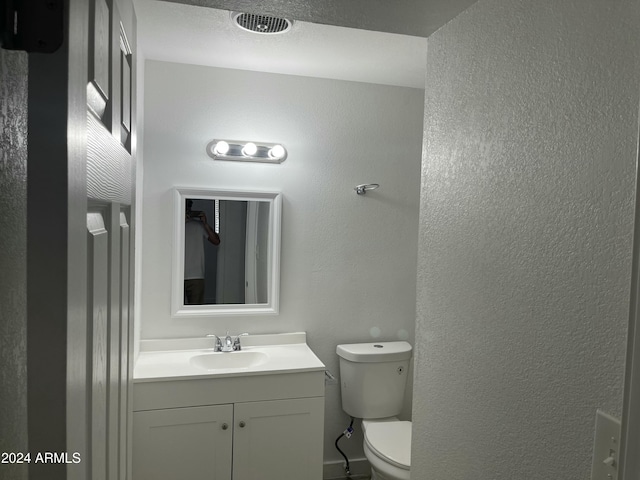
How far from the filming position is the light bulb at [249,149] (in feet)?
8.38

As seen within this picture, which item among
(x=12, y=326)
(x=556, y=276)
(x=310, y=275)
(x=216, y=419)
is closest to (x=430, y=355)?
(x=556, y=276)

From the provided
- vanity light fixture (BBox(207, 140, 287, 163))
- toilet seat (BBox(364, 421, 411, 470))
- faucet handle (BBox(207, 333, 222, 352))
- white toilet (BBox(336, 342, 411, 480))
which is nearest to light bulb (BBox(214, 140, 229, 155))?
vanity light fixture (BBox(207, 140, 287, 163))

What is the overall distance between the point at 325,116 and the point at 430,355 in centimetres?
180

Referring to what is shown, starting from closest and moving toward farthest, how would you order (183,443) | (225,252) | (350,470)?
(183,443) → (225,252) → (350,470)

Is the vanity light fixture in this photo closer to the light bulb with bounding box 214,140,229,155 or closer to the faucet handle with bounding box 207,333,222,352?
the light bulb with bounding box 214,140,229,155

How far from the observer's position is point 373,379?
105 inches

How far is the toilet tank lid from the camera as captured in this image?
8.64ft

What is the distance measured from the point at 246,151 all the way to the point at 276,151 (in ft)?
0.55

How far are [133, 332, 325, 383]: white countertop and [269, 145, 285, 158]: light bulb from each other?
102 cm

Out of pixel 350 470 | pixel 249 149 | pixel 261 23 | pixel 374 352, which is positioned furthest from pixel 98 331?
pixel 350 470

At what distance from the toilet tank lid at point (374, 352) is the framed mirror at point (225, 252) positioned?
1.53ft

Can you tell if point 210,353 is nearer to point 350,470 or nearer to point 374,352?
point 374,352

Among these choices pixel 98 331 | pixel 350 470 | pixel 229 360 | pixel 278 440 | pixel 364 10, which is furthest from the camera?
pixel 350 470

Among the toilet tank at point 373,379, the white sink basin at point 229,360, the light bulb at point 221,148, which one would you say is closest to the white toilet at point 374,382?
the toilet tank at point 373,379
